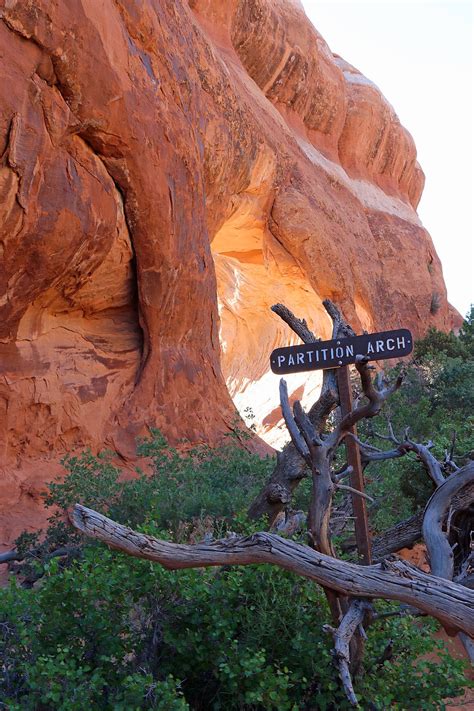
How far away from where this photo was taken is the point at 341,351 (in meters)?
4.21

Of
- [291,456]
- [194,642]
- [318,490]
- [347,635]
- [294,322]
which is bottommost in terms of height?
[194,642]

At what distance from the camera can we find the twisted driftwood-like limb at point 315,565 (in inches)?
128

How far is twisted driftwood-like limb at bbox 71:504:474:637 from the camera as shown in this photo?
3255 mm

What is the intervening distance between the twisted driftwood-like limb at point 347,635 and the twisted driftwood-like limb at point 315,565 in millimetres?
136

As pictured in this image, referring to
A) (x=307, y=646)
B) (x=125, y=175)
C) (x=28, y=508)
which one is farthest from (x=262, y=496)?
(x=125, y=175)

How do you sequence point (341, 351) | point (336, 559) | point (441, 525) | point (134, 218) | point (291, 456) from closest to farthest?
point (336, 559), point (341, 351), point (441, 525), point (291, 456), point (134, 218)

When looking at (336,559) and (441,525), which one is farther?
(441,525)

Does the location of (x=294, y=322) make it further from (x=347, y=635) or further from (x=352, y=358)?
(x=347, y=635)

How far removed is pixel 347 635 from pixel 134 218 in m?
8.52

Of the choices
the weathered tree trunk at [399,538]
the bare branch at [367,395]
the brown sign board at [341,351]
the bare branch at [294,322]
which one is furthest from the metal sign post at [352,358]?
the weathered tree trunk at [399,538]

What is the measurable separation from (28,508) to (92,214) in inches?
155

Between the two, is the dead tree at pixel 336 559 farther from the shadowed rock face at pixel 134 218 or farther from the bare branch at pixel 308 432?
the shadowed rock face at pixel 134 218

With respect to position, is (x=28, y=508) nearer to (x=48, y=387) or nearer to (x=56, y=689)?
(x=48, y=387)

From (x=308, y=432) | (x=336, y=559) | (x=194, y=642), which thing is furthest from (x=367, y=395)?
(x=194, y=642)
